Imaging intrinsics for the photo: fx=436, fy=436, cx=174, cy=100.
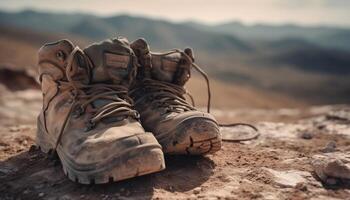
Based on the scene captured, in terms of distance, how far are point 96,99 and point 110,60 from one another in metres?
0.27

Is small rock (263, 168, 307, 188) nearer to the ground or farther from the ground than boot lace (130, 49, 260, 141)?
nearer to the ground

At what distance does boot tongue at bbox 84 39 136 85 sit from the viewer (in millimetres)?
2643

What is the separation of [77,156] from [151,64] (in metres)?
0.95

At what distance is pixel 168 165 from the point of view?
262 centimetres

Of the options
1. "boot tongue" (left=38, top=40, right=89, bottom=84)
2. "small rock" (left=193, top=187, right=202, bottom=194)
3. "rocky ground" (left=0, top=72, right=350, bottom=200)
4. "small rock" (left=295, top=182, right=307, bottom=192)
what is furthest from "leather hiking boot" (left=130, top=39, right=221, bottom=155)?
"small rock" (left=295, top=182, right=307, bottom=192)

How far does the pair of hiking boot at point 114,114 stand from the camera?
218 centimetres

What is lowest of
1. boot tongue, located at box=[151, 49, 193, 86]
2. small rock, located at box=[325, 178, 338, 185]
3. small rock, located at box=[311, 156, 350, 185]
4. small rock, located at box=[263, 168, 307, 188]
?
small rock, located at box=[263, 168, 307, 188]

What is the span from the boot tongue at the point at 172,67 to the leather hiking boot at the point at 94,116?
272 millimetres

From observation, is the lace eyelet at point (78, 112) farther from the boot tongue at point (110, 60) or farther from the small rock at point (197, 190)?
the small rock at point (197, 190)

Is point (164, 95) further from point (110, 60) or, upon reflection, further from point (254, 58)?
point (254, 58)

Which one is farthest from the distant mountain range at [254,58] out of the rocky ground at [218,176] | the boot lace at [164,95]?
the boot lace at [164,95]

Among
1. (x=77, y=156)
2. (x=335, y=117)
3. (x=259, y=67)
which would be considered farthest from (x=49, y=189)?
(x=259, y=67)

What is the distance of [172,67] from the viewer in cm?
304

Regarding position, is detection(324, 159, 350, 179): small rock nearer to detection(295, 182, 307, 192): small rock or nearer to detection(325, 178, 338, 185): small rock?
detection(325, 178, 338, 185): small rock
